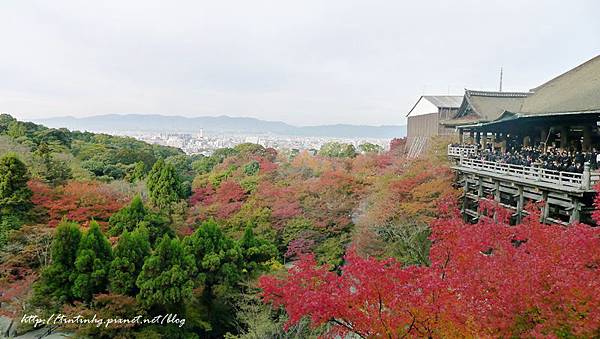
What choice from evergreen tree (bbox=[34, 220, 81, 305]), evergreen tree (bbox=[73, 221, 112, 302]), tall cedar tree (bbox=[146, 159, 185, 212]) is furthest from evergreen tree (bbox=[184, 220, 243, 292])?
tall cedar tree (bbox=[146, 159, 185, 212])

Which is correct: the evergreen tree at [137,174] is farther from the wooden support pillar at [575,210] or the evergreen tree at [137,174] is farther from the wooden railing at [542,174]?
the wooden support pillar at [575,210]

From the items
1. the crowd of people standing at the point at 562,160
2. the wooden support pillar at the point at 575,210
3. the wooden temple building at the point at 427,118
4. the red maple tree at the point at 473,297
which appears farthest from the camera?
the wooden temple building at the point at 427,118

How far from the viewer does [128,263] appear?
1294 cm

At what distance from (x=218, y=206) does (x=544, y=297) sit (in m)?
18.3

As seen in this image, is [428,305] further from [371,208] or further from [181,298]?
[371,208]

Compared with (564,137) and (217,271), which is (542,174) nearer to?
(564,137)

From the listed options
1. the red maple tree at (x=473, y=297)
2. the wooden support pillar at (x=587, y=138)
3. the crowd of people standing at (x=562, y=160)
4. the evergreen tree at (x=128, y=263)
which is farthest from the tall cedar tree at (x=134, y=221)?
the wooden support pillar at (x=587, y=138)

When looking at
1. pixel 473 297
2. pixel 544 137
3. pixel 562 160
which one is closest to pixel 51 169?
pixel 473 297

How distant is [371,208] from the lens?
18906 millimetres

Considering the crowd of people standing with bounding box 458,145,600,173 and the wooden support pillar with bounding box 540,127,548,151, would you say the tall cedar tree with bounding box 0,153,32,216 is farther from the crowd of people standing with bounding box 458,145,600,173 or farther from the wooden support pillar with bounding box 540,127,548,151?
the wooden support pillar with bounding box 540,127,548,151

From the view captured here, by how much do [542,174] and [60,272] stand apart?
51.2 ft

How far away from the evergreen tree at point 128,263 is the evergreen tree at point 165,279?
408 millimetres

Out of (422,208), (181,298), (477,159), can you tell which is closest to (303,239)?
(422,208)

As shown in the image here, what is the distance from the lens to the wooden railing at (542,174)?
1084 centimetres
